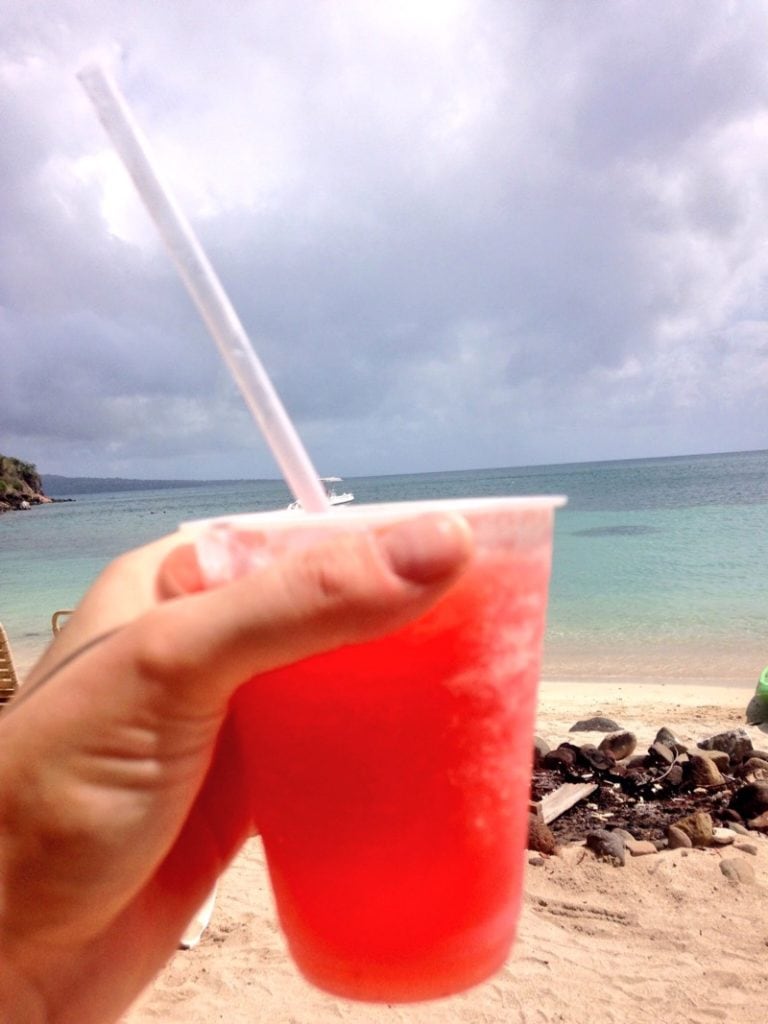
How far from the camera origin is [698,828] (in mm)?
5059

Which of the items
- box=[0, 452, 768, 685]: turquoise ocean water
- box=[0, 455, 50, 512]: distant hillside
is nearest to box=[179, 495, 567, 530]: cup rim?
box=[0, 452, 768, 685]: turquoise ocean water

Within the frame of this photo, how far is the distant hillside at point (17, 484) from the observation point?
7631cm

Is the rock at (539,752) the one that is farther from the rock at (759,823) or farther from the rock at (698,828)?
the rock at (759,823)

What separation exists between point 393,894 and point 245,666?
0.35 m

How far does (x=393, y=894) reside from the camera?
1.09 metres

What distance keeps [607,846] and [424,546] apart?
4550 mm

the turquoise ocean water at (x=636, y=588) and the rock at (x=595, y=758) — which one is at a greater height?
the rock at (x=595, y=758)

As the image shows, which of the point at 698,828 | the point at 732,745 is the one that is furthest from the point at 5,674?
the point at 732,745

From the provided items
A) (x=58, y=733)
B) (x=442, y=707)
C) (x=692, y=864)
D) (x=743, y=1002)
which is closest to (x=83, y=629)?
(x=58, y=733)

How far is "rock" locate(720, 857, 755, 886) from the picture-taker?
4691 millimetres

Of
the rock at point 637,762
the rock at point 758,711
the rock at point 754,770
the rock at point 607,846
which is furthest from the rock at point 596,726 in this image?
the rock at point 607,846

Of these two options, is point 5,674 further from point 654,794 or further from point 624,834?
point 654,794

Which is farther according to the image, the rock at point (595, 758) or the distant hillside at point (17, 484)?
the distant hillside at point (17, 484)

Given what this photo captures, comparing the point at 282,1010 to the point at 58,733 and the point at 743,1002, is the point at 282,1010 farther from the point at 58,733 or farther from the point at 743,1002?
the point at 58,733
